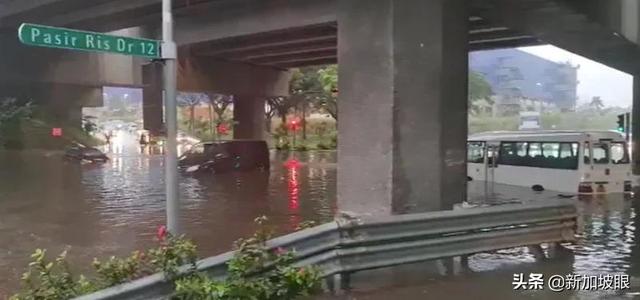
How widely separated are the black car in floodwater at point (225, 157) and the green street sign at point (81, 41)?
21414mm

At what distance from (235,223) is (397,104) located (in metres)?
4.23

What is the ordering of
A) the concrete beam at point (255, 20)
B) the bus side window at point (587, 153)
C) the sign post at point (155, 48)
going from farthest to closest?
the bus side window at point (587, 153), the concrete beam at point (255, 20), the sign post at point (155, 48)

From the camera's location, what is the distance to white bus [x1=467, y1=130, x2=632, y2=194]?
20.8m

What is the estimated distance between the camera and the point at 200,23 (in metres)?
19.4

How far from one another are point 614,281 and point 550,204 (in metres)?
1.52

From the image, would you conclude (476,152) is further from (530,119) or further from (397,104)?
(530,119)

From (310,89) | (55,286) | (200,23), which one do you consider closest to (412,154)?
(55,286)

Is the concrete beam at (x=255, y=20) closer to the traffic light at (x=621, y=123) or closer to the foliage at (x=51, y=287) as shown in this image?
the foliage at (x=51, y=287)

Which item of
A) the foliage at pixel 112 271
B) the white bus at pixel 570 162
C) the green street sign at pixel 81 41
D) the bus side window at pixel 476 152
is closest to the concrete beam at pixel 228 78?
the bus side window at pixel 476 152

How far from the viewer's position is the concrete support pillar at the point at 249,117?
3856cm

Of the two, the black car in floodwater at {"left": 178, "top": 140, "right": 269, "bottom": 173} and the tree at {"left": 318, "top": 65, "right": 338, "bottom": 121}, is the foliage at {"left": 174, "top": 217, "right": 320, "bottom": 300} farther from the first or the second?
the tree at {"left": 318, "top": 65, "right": 338, "bottom": 121}

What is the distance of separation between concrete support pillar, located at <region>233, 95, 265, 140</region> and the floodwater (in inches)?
433

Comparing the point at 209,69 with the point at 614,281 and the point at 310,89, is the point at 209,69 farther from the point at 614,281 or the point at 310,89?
the point at 310,89

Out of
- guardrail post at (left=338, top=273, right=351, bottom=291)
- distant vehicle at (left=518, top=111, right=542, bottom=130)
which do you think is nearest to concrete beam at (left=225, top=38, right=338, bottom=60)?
guardrail post at (left=338, top=273, right=351, bottom=291)
